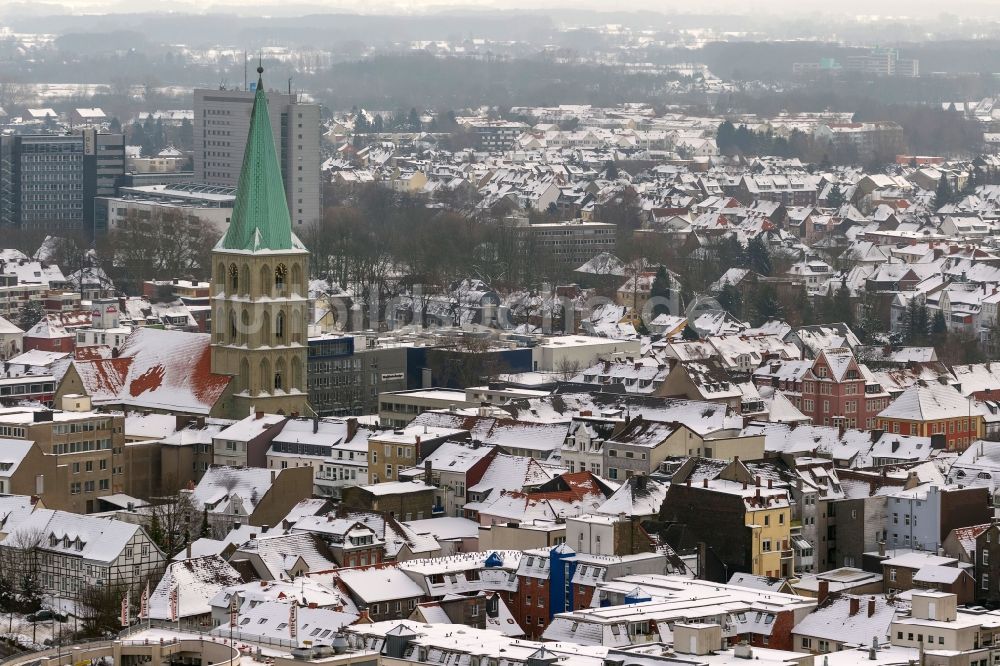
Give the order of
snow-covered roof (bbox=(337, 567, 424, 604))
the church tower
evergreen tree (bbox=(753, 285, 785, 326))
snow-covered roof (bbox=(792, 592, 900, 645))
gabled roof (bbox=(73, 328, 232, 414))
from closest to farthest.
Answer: snow-covered roof (bbox=(792, 592, 900, 645)) → snow-covered roof (bbox=(337, 567, 424, 604)) → the church tower → gabled roof (bbox=(73, 328, 232, 414)) → evergreen tree (bbox=(753, 285, 785, 326))

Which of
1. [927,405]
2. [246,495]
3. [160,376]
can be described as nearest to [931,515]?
[246,495]

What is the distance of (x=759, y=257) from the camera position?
11669cm

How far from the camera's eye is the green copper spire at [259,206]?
72188 mm

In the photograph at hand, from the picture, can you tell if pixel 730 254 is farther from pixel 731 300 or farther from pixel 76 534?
pixel 76 534

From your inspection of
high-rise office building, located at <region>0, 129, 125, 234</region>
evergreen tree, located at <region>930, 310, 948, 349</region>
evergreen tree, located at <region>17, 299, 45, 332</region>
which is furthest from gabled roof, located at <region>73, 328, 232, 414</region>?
high-rise office building, located at <region>0, 129, 125, 234</region>

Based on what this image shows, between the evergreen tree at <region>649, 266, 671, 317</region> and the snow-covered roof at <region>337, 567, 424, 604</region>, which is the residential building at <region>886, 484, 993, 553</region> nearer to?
the snow-covered roof at <region>337, 567, 424, 604</region>

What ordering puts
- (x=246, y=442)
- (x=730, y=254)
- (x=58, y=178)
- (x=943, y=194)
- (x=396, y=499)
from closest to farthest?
(x=396, y=499), (x=246, y=442), (x=730, y=254), (x=58, y=178), (x=943, y=194)

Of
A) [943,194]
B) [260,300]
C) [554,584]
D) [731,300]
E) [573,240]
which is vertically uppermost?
[260,300]

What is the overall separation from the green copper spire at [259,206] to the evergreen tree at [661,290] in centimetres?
3193

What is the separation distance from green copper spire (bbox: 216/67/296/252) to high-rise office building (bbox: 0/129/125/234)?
219 ft

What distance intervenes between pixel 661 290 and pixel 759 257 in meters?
12.6

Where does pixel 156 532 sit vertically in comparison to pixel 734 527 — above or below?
below

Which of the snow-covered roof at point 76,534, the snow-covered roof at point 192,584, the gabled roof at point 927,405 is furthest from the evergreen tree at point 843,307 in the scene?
the snow-covered roof at point 192,584

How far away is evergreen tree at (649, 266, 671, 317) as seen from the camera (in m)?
103
